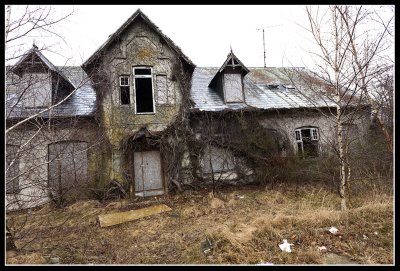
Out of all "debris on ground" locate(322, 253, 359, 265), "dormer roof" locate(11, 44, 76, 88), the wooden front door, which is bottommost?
"debris on ground" locate(322, 253, 359, 265)

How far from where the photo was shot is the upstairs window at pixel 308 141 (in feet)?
42.8

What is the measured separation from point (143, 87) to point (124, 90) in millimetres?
1633

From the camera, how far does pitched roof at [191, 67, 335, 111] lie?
12047 millimetres

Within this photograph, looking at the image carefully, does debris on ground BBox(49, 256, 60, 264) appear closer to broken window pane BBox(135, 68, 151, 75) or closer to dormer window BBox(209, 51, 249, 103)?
broken window pane BBox(135, 68, 151, 75)

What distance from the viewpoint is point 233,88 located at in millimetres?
12531

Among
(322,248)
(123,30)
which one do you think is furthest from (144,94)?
(322,248)

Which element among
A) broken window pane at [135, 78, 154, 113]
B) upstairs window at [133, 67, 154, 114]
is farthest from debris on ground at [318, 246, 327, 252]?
broken window pane at [135, 78, 154, 113]

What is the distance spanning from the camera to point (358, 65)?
666 cm

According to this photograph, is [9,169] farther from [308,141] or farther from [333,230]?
[308,141]

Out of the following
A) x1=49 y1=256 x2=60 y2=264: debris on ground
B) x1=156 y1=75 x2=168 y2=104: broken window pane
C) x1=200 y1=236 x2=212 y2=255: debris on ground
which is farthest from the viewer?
x1=156 y1=75 x2=168 y2=104: broken window pane

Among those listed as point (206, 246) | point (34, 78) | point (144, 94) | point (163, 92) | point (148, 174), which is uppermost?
point (144, 94)

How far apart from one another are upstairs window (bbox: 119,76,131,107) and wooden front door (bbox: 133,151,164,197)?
7.85ft

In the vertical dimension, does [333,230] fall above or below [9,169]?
below

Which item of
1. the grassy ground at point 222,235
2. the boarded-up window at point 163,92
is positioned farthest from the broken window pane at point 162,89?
the grassy ground at point 222,235
